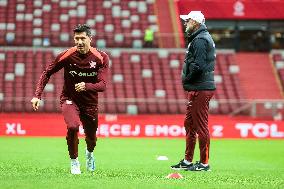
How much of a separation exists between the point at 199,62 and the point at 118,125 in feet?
39.3

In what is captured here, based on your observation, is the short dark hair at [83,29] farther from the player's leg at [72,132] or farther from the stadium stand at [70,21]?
the stadium stand at [70,21]

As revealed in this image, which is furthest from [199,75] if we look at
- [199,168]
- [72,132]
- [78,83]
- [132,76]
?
[132,76]

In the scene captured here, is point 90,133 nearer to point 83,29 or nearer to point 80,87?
point 80,87

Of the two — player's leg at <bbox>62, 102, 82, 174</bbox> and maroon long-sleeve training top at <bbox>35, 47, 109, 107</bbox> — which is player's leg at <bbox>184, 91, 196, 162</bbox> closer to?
maroon long-sleeve training top at <bbox>35, 47, 109, 107</bbox>

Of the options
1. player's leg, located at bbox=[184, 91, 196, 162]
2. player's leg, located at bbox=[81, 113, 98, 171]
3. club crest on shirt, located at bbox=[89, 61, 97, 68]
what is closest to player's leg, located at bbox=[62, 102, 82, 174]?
player's leg, located at bbox=[81, 113, 98, 171]

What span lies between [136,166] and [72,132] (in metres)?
2.38

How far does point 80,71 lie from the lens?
1052 centimetres

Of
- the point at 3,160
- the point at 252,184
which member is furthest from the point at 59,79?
the point at 252,184

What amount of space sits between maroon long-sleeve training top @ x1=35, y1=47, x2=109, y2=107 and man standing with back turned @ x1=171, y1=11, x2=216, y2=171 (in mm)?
1480

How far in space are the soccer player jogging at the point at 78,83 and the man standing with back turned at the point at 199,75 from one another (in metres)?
1.48

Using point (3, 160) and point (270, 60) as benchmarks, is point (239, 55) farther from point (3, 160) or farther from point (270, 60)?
point (3, 160)

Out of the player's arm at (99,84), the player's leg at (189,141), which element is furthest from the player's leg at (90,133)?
the player's leg at (189,141)

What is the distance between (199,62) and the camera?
1127 centimetres

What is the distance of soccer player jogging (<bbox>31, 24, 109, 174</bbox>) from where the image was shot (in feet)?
33.9
